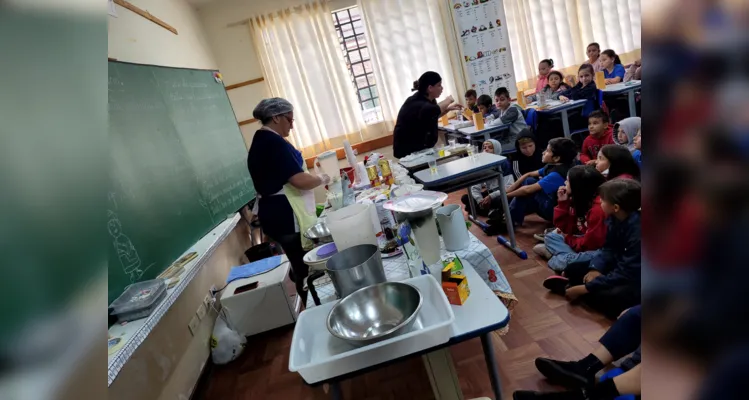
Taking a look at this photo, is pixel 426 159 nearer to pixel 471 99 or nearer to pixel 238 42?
pixel 471 99

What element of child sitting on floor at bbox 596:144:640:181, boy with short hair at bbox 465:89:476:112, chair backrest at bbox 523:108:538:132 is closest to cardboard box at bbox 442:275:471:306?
child sitting on floor at bbox 596:144:640:181

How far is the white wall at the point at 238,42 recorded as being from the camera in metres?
4.72

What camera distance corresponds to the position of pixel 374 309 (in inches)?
43.7

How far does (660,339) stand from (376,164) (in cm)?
263

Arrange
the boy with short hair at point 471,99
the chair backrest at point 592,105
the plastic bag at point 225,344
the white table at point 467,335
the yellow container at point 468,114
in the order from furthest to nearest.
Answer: the boy with short hair at point 471,99
the yellow container at point 468,114
the chair backrest at point 592,105
the plastic bag at point 225,344
the white table at point 467,335

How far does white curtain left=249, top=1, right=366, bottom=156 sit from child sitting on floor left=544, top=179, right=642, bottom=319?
3649 mm

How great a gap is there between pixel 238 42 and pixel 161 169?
10.0 feet

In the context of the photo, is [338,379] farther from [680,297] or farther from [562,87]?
[562,87]

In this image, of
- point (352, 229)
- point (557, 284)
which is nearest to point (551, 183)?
point (557, 284)

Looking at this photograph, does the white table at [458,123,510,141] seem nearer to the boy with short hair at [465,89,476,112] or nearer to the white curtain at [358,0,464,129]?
the boy with short hair at [465,89,476,112]

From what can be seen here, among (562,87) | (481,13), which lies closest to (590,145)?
(562,87)

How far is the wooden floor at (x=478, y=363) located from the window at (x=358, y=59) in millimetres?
3387

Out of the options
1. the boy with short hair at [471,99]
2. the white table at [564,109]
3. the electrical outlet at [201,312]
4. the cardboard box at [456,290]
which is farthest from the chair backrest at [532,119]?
the electrical outlet at [201,312]

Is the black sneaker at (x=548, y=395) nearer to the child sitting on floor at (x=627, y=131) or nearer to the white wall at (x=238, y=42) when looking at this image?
the child sitting on floor at (x=627, y=131)
